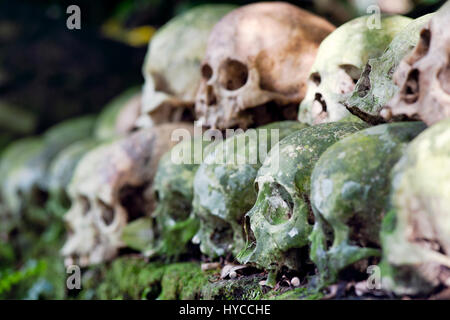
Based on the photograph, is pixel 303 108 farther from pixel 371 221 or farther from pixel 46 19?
pixel 46 19

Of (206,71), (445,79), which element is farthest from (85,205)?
(445,79)

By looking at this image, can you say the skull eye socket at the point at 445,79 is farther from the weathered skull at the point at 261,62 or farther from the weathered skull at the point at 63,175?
the weathered skull at the point at 63,175

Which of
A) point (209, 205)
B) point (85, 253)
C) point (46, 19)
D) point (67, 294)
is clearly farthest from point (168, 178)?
point (46, 19)

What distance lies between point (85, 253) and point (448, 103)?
6.51 ft

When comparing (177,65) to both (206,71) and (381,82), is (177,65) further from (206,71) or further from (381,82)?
(381,82)

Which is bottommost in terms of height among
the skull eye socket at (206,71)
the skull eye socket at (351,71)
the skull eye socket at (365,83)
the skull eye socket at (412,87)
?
the skull eye socket at (412,87)

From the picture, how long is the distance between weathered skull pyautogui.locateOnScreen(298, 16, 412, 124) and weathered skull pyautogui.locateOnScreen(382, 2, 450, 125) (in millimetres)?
404

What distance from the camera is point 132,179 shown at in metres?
2.51

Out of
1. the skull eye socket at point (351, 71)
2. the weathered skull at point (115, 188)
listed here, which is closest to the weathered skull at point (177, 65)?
the weathered skull at point (115, 188)

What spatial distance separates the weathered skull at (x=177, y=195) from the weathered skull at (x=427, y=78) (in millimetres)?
942

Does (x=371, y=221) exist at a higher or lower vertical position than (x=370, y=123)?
lower

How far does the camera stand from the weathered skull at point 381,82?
1399 millimetres

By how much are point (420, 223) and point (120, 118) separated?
2534 mm

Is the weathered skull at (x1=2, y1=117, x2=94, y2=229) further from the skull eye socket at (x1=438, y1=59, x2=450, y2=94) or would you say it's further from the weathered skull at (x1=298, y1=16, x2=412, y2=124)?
the skull eye socket at (x1=438, y1=59, x2=450, y2=94)
